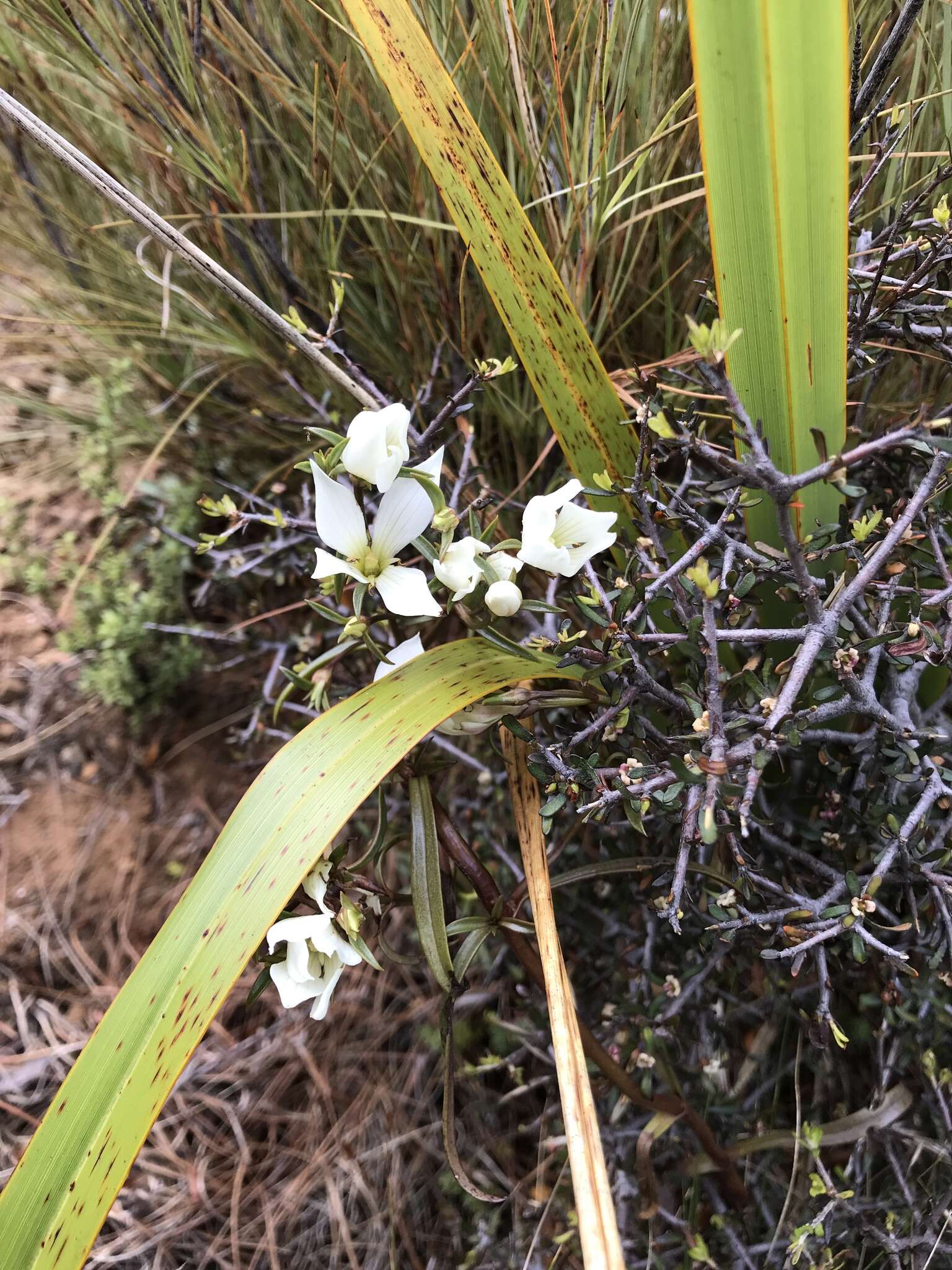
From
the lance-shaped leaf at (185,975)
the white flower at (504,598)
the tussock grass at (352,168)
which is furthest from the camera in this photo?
the tussock grass at (352,168)

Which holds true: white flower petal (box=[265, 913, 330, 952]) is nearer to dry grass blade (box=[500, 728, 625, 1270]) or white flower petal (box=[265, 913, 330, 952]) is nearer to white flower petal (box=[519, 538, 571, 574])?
dry grass blade (box=[500, 728, 625, 1270])

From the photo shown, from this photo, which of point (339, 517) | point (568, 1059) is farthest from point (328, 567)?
point (568, 1059)

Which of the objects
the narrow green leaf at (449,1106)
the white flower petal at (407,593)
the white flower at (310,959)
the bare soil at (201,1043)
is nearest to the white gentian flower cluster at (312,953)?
the white flower at (310,959)

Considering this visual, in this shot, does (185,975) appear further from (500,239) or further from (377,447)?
(500,239)

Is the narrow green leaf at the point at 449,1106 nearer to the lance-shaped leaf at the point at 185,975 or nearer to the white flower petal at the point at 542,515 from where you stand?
the lance-shaped leaf at the point at 185,975

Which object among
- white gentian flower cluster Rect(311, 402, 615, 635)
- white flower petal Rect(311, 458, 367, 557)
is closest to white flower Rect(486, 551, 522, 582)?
white gentian flower cluster Rect(311, 402, 615, 635)

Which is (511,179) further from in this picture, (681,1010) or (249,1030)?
(249,1030)
